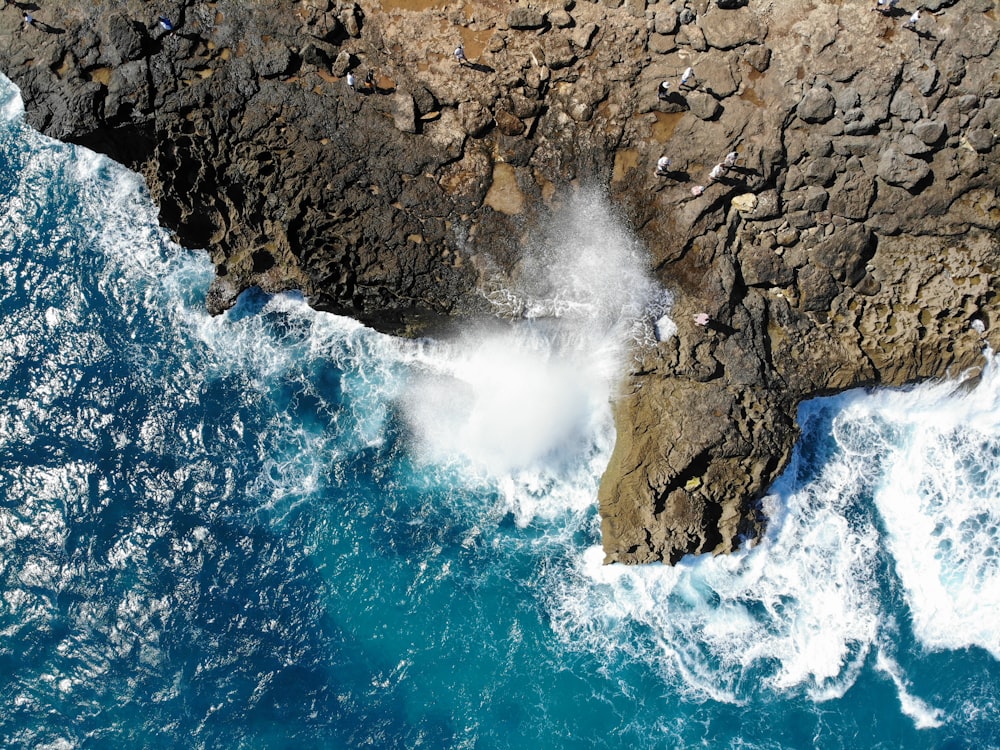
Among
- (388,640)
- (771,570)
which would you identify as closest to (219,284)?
(388,640)

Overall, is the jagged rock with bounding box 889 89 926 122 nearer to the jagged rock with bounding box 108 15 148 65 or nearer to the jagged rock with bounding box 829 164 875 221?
the jagged rock with bounding box 829 164 875 221

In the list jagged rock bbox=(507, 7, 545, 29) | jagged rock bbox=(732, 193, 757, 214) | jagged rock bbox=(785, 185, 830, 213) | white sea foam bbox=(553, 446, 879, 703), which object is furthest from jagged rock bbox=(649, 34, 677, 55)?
white sea foam bbox=(553, 446, 879, 703)

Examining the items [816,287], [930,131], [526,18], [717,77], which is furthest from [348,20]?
[930,131]

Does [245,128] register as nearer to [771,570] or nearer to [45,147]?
[45,147]

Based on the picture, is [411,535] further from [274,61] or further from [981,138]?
[981,138]

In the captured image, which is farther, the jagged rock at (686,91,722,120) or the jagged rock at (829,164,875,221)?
the jagged rock at (829,164,875,221)

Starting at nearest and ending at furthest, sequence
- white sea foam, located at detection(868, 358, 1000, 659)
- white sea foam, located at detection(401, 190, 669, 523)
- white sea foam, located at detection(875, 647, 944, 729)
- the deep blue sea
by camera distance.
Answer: white sea foam, located at detection(401, 190, 669, 523) < the deep blue sea < white sea foam, located at detection(875, 647, 944, 729) < white sea foam, located at detection(868, 358, 1000, 659)

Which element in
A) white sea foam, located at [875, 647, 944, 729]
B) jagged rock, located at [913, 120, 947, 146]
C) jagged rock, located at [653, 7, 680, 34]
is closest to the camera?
jagged rock, located at [913, 120, 947, 146]
